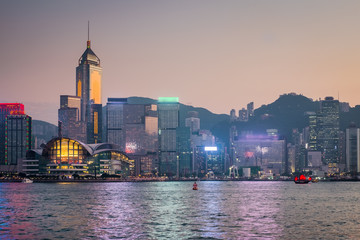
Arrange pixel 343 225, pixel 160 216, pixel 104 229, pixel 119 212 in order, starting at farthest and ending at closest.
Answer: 1. pixel 119 212
2. pixel 160 216
3. pixel 343 225
4. pixel 104 229

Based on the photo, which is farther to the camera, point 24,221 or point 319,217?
point 319,217

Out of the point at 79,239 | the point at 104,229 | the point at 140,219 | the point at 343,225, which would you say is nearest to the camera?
the point at 79,239

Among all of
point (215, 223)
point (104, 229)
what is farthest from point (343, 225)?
point (104, 229)

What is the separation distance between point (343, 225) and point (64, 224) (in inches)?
1622

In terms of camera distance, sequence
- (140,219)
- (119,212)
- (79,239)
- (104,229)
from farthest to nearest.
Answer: (119,212), (140,219), (104,229), (79,239)

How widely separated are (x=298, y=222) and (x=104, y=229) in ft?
99.9

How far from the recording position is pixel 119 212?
95625 mm

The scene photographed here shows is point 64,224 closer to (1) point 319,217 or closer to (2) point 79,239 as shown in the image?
(2) point 79,239

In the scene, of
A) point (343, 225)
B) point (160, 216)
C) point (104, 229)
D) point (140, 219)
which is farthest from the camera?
point (160, 216)

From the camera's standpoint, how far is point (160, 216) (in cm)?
8788

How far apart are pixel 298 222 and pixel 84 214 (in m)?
37.1

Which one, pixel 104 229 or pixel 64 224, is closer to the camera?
pixel 104 229

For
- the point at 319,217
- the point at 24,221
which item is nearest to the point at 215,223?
the point at 319,217

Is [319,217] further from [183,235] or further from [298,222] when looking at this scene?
[183,235]
